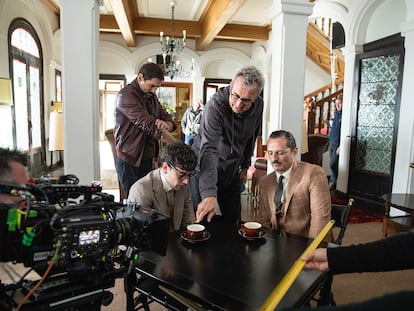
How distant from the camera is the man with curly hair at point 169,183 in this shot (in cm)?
154

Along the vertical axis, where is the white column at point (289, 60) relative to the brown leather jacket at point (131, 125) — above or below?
above

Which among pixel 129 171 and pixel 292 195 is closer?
pixel 292 195

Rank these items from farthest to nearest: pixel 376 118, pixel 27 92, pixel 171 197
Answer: pixel 27 92 → pixel 376 118 → pixel 171 197

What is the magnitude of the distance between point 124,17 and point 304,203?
199 inches

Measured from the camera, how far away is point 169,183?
1.63 metres

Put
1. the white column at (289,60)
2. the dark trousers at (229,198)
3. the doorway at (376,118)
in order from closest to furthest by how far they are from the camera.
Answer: the dark trousers at (229,198), the white column at (289,60), the doorway at (376,118)

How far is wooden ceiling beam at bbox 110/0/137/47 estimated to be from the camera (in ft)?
16.1

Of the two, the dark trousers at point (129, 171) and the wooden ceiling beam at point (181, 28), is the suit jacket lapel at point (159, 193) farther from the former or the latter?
the wooden ceiling beam at point (181, 28)

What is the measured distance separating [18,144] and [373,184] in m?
A: 5.10

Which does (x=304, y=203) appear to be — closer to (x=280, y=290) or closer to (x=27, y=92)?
(x=280, y=290)

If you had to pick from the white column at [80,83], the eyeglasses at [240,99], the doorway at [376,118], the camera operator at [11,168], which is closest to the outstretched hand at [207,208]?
the eyeglasses at [240,99]

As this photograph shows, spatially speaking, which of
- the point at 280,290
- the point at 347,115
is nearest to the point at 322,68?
the point at 347,115

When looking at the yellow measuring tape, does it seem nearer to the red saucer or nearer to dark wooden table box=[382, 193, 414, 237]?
the red saucer

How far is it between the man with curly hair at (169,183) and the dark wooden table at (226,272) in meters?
0.26
